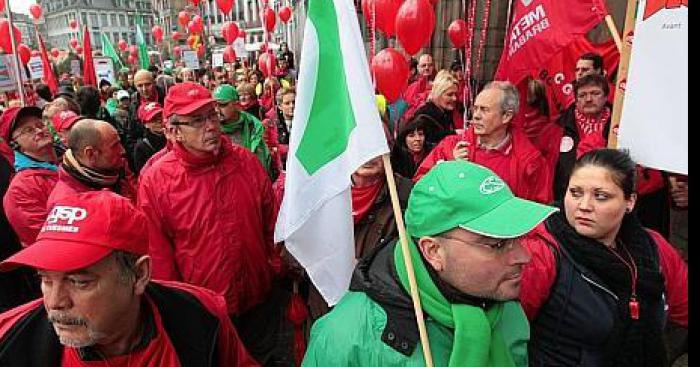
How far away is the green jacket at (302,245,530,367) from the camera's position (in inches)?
59.5

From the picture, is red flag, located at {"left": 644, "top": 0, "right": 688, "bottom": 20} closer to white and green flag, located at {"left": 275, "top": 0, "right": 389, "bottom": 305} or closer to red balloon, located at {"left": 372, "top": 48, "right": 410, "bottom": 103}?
white and green flag, located at {"left": 275, "top": 0, "right": 389, "bottom": 305}

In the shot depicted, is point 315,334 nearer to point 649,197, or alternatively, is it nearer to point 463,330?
point 463,330

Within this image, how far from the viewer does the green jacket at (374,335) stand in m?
1.51

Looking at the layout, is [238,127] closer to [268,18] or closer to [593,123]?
[593,123]

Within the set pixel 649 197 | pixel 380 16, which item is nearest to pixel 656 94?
pixel 649 197

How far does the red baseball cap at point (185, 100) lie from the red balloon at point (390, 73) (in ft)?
8.42

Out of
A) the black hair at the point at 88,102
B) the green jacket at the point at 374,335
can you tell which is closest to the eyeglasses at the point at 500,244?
the green jacket at the point at 374,335

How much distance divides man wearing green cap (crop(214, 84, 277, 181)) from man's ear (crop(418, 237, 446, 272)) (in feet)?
10.5

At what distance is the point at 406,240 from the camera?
1634 millimetres

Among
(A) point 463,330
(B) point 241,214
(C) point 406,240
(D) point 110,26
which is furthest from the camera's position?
(D) point 110,26

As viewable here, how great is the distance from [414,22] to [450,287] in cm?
434

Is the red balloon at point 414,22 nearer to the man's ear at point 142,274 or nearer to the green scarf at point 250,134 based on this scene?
the green scarf at point 250,134

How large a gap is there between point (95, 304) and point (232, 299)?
1389 millimetres

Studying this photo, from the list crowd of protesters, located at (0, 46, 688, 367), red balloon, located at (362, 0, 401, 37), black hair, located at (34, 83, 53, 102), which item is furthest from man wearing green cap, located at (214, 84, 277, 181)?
black hair, located at (34, 83, 53, 102)
